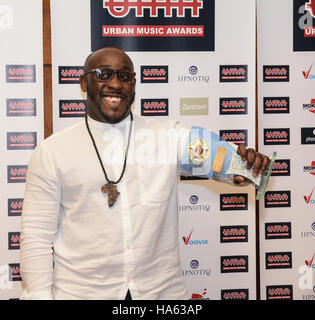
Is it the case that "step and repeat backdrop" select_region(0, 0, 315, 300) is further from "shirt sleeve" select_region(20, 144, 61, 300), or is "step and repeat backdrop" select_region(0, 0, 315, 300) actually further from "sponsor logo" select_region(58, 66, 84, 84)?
"shirt sleeve" select_region(20, 144, 61, 300)

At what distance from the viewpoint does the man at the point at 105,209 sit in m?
1.73

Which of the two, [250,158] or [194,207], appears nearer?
[250,158]

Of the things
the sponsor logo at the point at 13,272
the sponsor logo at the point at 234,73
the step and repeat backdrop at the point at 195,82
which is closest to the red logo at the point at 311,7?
the step and repeat backdrop at the point at 195,82

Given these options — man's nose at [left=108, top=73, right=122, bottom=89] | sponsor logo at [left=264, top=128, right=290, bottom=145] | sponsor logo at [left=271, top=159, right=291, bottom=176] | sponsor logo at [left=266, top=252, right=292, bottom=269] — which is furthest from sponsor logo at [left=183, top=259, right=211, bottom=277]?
man's nose at [left=108, top=73, right=122, bottom=89]

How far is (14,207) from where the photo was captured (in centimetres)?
280

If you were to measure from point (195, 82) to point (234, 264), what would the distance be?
1317mm

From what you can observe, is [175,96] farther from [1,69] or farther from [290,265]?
[290,265]

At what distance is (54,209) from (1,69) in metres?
1.41

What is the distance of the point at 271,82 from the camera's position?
2941 millimetres

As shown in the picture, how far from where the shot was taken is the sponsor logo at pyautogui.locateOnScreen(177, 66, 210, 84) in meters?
2.85

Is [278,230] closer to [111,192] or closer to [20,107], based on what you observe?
[111,192]

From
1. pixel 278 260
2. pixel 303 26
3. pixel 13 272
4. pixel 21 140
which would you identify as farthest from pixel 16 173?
pixel 303 26

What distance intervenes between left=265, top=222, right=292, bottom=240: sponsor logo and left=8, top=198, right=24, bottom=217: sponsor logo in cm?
175

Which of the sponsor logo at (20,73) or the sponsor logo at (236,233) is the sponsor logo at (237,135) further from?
the sponsor logo at (20,73)
